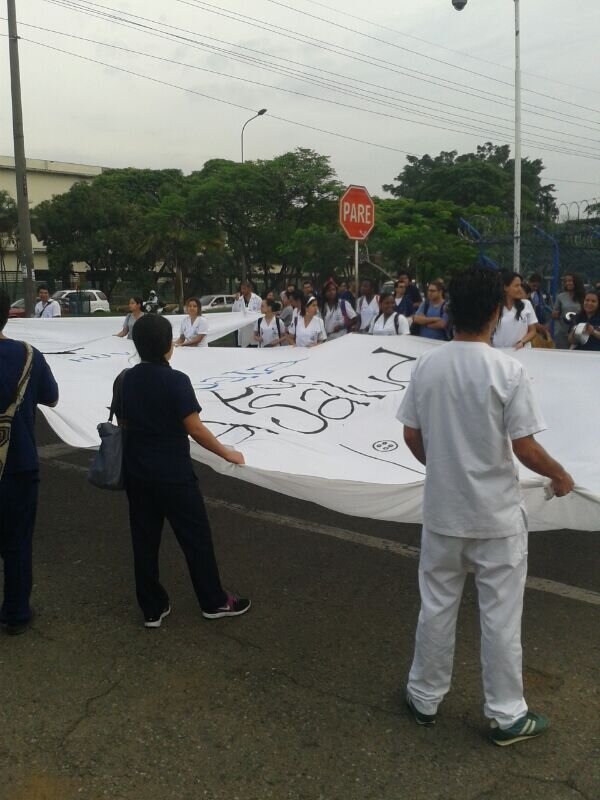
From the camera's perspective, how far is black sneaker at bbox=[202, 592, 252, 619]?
4180 mm

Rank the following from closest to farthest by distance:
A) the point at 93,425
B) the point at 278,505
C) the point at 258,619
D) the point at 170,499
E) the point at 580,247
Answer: the point at 170,499 < the point at 258,619 < the point at 93,425 < the point at 278,505 < the point at 580,247

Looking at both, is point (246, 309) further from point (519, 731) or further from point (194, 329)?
point (519, 731)

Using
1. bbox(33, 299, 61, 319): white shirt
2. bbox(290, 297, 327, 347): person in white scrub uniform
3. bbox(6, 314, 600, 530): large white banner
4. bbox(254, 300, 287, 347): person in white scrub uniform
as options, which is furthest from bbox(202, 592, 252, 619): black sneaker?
bbox(33, 299, 61, 319): white shirt

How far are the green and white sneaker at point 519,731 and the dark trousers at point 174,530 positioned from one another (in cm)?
164

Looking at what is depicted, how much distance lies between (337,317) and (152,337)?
664 centimetres

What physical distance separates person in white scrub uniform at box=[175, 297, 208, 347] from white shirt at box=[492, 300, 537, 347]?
323cm

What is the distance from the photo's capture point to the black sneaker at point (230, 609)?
4180 millimetres

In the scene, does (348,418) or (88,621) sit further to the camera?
(348,418)

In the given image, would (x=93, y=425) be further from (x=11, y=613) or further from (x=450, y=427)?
(x=450, y=427)

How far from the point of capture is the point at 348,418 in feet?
16.9

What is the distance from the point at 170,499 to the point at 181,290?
37.3 metres

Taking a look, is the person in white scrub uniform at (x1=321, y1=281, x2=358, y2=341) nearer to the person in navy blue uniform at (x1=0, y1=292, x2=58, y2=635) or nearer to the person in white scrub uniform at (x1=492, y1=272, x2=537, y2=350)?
the person in white scrub uniform at (x1=492, y1=272, x2=537, y2=350)

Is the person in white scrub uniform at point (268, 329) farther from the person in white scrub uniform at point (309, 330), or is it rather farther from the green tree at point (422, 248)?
the green tree at point (422, 248)

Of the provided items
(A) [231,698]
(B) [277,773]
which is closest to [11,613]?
(A) [231,698]
